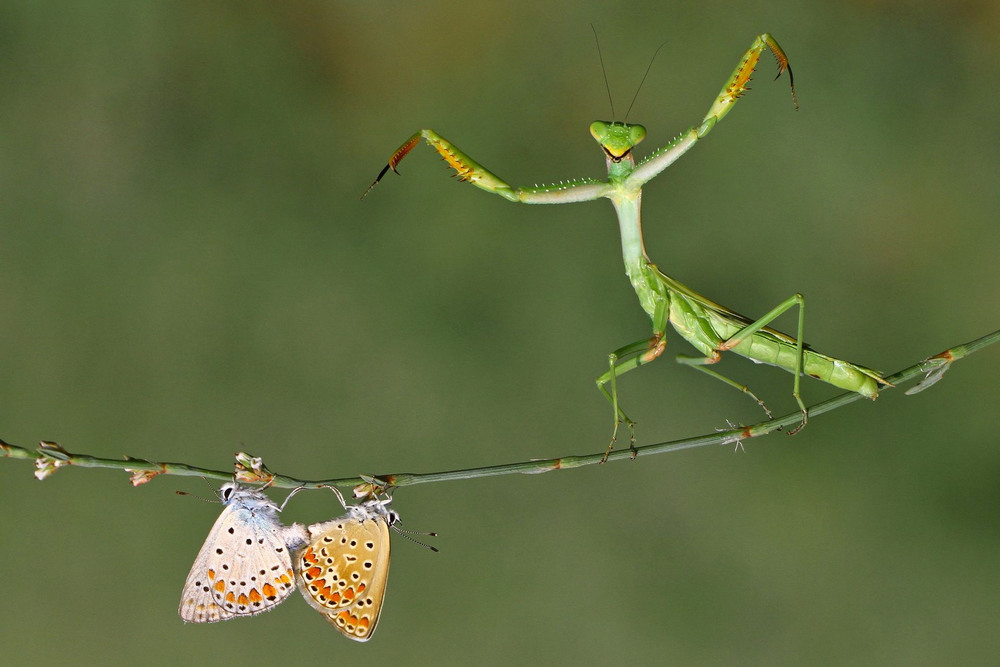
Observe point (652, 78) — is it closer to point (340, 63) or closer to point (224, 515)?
point (340, 63)

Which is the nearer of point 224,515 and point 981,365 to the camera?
point 224,515

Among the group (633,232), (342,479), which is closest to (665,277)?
(633,232)

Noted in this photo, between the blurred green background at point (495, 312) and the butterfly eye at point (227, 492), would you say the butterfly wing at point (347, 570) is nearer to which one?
the butterfly eye at point (227, 492)

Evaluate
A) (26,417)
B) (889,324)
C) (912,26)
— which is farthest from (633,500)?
(26,417)

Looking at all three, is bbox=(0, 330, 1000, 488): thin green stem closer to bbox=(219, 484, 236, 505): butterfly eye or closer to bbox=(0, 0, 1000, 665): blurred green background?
bbox=(219, 484, 236, 505): butterfly eye

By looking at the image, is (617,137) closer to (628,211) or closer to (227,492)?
(628,211)
